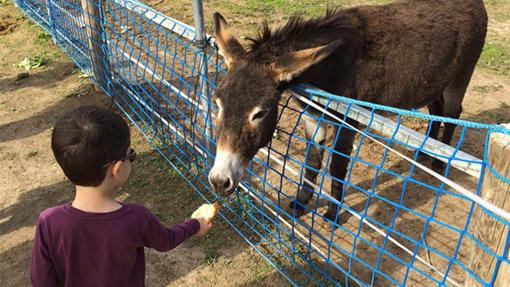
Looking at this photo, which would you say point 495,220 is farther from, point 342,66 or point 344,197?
point 344,197

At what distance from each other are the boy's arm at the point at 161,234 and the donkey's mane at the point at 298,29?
161cm

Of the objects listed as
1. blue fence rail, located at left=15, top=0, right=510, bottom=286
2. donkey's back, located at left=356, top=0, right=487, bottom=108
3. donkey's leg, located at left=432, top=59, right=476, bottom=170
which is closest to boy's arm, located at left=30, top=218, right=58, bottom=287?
blue fence rail, located at left=15, top=0, right=510, bottom=286

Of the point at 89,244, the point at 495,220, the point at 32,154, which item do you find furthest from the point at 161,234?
the point at 32,154

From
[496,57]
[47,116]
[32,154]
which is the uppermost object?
[496,57]

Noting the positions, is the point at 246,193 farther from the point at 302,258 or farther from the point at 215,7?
the point at 215,7

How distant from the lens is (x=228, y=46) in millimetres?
3215

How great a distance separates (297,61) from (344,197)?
187 cm

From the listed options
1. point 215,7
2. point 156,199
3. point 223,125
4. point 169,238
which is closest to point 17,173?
point 156,199

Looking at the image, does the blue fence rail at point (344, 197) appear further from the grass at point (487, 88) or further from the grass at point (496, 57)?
the grass at point (496, 57)

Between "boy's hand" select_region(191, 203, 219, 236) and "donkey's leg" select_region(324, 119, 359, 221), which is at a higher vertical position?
"boy's hand" select_region(191, 203, 219, 236)

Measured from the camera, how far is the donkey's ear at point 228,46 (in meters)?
3.16

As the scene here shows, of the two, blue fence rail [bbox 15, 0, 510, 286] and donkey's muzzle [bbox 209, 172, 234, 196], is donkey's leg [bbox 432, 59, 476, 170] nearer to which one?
blue fence rail [bbox 15, 0, 510, 286]

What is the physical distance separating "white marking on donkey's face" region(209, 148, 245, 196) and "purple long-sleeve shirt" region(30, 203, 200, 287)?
82 cm

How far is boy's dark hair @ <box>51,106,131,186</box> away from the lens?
163 cm
